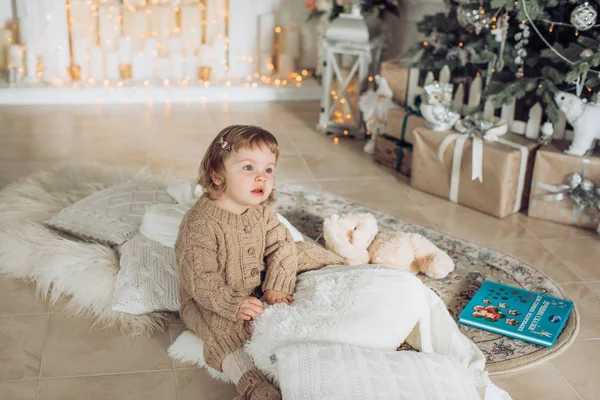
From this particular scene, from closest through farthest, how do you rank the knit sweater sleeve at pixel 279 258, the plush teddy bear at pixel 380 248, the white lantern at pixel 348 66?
the knit sweater sleeve at pixel 279 258, the plush teddy bear at pixel 380 248, the white lantern at pixel 348 66

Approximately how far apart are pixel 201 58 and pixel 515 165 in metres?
2.52

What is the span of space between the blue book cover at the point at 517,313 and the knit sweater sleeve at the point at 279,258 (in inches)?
21.0

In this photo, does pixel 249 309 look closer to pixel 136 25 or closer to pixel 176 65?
pixel 176 65

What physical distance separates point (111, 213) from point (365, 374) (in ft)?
4.01

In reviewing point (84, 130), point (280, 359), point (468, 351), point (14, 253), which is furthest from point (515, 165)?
point (84, 130)

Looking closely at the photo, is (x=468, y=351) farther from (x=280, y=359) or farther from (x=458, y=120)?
(x=458, y=120)

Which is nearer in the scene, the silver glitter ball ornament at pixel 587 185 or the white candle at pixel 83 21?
the silver glitter ball ornament at pixel 587 185

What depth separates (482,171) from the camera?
2869 mm

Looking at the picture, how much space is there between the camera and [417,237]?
7.87 ft

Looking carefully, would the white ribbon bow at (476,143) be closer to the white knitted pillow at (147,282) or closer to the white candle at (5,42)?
the white knitted pillow at (147,282)

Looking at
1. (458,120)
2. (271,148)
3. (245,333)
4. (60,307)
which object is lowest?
(60,307)

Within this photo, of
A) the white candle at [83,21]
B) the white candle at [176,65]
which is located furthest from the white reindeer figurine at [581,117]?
the white candle at [83,21]

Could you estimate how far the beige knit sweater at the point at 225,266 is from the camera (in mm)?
1783

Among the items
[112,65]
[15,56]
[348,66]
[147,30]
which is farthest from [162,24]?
[348,66]
